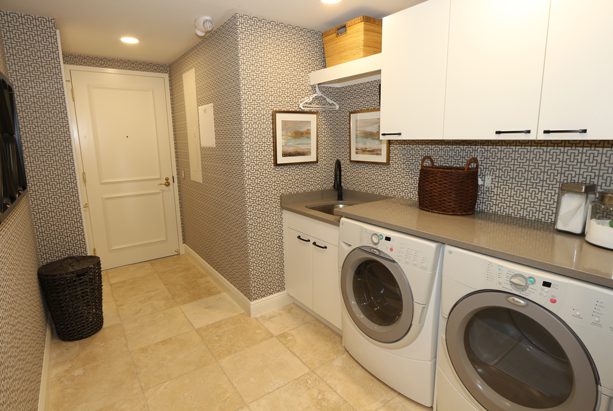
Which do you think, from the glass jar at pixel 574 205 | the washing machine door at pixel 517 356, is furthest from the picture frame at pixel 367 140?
the washing machine door at pixel 517 356

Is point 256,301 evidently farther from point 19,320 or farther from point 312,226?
point 19,320

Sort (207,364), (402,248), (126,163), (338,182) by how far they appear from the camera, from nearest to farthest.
Result: (402,248)
(207,364)
(338,182)
(126,163)

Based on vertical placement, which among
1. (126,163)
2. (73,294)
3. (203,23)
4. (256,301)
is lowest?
(256,301)

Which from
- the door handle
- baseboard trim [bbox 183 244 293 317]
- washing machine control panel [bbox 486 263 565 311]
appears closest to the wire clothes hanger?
baseboard trim [bbox 183 244 293 317]

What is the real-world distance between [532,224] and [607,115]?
26.7 inches

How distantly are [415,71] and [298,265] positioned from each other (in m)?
1.60

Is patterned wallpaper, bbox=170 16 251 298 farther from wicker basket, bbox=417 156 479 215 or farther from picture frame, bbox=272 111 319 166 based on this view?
wicker basket, bbox=417 156 479 215

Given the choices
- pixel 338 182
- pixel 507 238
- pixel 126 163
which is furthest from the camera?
pixel 126 163

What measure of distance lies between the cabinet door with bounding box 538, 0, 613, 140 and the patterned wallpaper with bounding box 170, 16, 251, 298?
6.07 ft

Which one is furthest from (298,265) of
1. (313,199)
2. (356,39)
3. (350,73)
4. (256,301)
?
(356,39)

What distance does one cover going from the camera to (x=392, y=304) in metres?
1.91

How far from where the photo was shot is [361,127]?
275 cm

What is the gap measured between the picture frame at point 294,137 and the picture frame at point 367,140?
0.31m

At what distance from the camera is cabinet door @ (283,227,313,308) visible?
2588 mm
